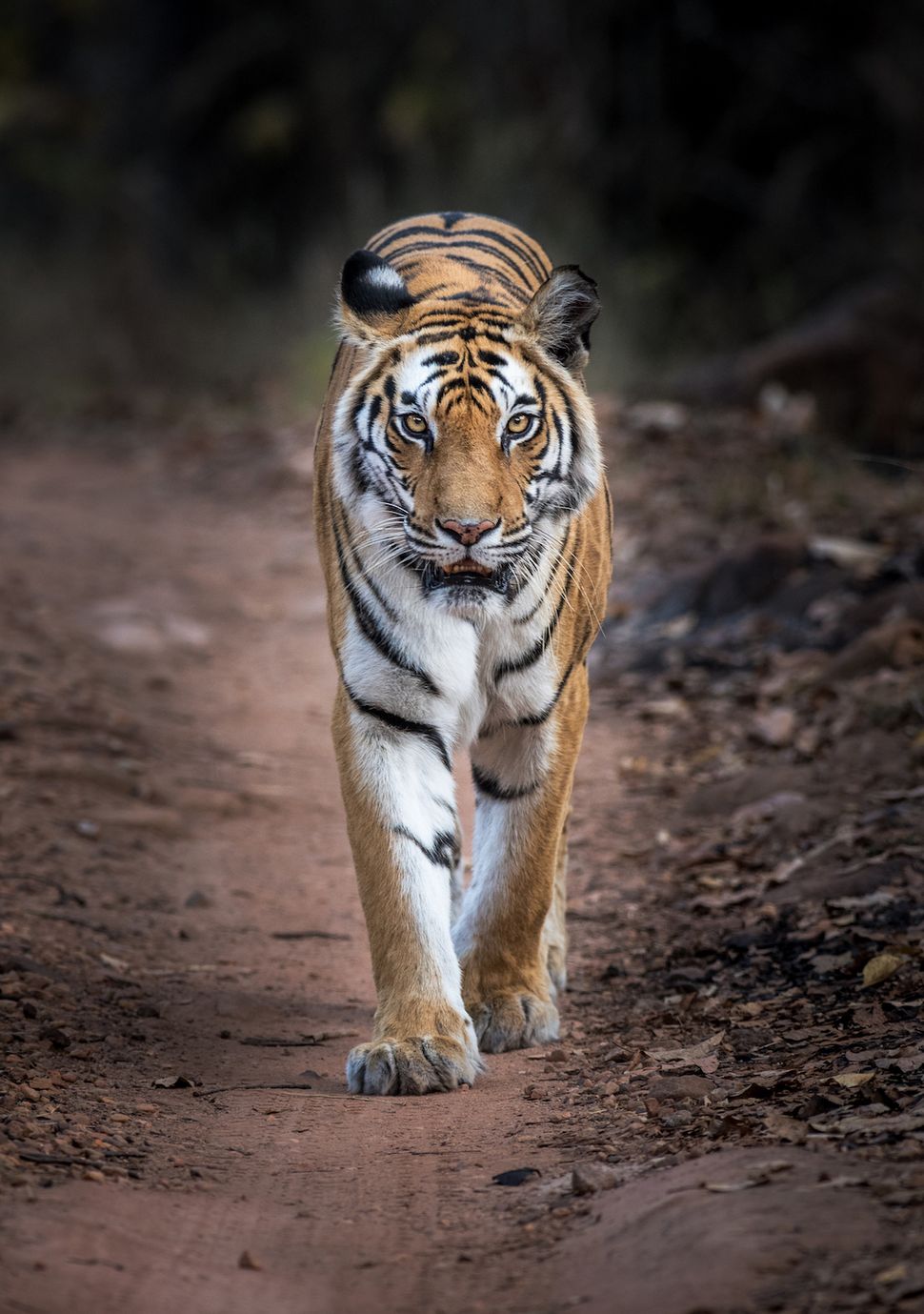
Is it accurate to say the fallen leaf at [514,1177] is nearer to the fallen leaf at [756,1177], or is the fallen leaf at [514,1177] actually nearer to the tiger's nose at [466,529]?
the fallen leaf at [756,1177]

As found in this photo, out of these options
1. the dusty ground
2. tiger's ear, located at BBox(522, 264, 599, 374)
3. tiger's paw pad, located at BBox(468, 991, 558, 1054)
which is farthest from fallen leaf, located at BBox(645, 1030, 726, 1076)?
tiger's ear, located at BBox(522, 264, 599, 374)

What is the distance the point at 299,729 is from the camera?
22.7ft

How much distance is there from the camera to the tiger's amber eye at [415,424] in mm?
3770

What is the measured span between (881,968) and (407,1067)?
114 cm

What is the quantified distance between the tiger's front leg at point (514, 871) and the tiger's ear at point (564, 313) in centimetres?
85

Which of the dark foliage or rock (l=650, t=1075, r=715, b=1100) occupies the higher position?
the dark foliage

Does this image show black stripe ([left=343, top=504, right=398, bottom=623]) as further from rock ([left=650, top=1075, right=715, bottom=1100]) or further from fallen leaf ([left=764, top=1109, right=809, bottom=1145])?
fallen leaf ([left=764, top=1109, right=809, bottom=1145])

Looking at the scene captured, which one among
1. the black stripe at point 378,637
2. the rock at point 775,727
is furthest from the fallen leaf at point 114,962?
the rock at point 775,727

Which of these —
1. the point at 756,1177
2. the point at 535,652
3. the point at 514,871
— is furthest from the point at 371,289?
the point at 756,1177

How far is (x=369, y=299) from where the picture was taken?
402cm

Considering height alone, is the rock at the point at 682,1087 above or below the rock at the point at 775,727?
below

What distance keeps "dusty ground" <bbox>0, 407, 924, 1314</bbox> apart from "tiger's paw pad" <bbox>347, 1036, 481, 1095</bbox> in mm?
57

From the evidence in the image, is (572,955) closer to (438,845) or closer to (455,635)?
(438,845)

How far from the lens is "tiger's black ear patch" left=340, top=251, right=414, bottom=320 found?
13.1ft
